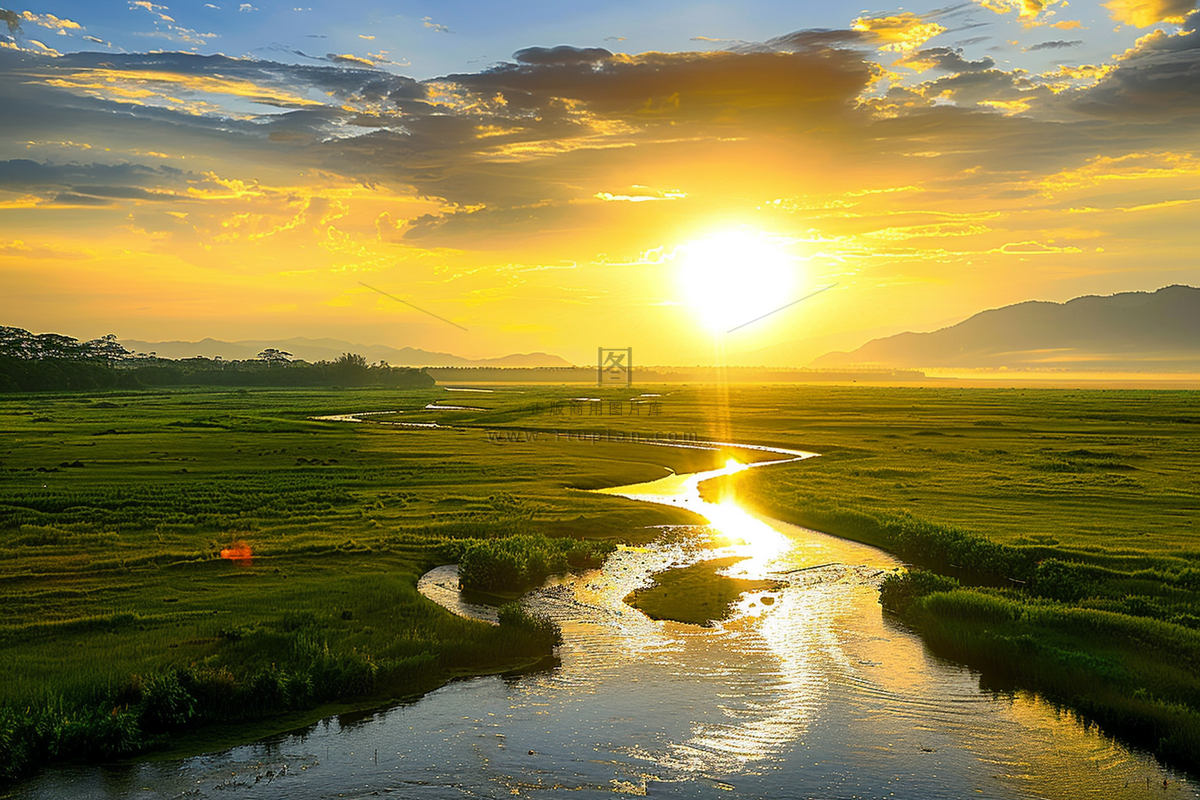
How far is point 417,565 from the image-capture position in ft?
104

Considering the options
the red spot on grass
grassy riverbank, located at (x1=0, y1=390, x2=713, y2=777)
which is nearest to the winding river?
grassy riverbank, located at (x1=0, y1=390, x2=713, y2=777)

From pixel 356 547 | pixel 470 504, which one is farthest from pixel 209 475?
pixel 356 547

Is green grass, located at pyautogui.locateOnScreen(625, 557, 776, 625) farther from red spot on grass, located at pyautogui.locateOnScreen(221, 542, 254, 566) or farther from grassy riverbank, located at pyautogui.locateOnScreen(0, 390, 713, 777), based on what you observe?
red spot on grass, located at pyautogui.locateOnScreen(221, 542, 254, 566)

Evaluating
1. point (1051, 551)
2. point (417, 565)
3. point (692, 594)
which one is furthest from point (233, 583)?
point (1051, 551)

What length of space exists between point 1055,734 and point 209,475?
176ft

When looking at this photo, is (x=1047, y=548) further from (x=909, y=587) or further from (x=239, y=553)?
(x=239, y=553)

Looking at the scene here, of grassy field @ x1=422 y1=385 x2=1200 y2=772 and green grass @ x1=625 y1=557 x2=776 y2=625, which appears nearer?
grassy field @ x1=422 y1=385 x2=1200 y2=772

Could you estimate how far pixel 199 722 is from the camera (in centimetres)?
1744

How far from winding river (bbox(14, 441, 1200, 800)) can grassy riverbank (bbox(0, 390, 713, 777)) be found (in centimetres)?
152

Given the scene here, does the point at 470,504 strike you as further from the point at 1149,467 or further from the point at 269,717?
the point at 1149,467

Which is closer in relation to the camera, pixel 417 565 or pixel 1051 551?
pixel 1051 551

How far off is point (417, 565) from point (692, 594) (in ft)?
37.1

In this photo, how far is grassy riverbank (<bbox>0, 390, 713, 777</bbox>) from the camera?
1758 cm

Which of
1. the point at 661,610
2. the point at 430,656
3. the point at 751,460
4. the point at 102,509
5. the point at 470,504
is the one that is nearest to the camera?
the point at 430,656
